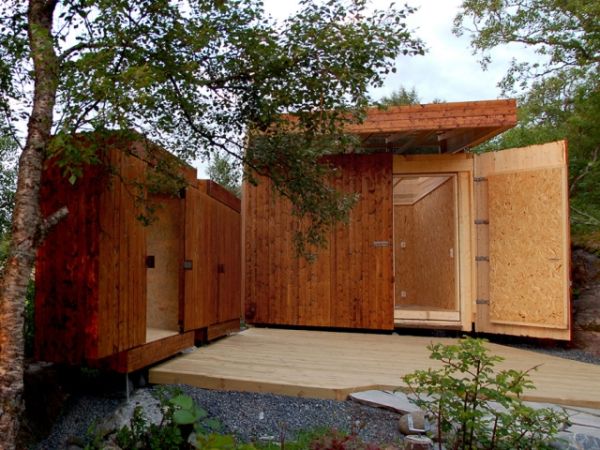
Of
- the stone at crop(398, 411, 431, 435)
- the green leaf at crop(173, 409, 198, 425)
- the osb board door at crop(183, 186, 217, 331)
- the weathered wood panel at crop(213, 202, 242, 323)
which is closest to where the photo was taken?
the green leaf at crop(173, 409, 198, 425)

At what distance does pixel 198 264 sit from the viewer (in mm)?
4641

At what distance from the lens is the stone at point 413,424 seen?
2.83 m

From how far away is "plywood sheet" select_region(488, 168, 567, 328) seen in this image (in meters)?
5.57

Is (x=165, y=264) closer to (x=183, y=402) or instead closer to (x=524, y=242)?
(x=183, y=402)

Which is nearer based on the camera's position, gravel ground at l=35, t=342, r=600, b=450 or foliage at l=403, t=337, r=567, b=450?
foliage at l=403, t=337, r=567, b=450

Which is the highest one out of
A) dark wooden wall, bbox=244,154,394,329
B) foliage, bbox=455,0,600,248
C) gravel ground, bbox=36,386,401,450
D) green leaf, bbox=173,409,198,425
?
foliage, bbox=455,0,600,248

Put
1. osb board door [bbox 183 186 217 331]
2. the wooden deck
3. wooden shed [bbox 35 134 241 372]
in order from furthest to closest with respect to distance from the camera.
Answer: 1. osb board door [bbox 183 186 217 331]
2. the wooden deck
3. wooden shed [bbox 35 134 241 372]

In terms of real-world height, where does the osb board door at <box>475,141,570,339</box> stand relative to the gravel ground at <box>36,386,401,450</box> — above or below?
above

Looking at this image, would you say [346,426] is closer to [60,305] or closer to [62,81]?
[60,305]

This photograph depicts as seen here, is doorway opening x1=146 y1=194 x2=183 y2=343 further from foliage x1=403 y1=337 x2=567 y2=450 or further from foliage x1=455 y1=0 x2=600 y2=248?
foliage x1=455 y1=0 x2=600 y2=248

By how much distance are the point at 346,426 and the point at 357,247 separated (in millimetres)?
3655

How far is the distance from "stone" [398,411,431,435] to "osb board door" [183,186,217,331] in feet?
7.39

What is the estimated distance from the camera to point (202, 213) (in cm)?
479

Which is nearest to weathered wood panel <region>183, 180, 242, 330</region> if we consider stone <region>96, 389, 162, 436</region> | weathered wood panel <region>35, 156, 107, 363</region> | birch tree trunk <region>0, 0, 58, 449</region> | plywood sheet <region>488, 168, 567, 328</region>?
stone <region>96, 389, 162, 436</region>
